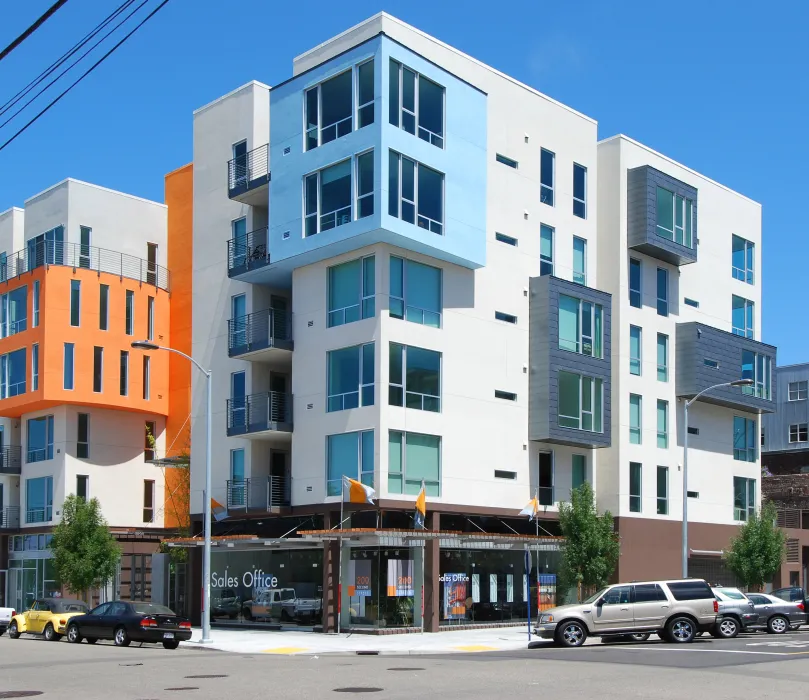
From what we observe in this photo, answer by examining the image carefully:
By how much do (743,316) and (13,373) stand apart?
35.0 meters

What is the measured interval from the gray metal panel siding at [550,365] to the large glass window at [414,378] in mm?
5314

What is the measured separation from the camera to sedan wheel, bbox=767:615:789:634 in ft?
119

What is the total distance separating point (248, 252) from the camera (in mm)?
44156

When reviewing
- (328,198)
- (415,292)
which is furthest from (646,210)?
(328,198)

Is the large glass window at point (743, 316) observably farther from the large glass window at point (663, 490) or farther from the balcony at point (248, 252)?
the balcony at point (248, 252)

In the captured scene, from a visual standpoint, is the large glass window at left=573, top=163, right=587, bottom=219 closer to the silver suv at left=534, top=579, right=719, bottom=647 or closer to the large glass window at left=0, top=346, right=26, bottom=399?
the silver suv at left=534, top=579, right=719, bottom=647

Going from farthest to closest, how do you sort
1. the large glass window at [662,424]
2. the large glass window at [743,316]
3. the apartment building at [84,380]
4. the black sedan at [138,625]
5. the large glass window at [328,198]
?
the large glass window at [743,316], the apartment building at [84,380], the large glass window at [662,424], the large glass window at [328,198], the black sedan at [138,625]

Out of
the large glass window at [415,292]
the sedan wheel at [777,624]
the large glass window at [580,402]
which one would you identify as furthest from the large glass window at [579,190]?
the sedan wheel at [777,624]

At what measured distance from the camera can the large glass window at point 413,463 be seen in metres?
38.2

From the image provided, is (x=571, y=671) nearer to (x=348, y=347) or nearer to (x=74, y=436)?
(x=348, y=347)

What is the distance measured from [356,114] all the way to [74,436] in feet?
72.9

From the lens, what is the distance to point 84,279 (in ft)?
169

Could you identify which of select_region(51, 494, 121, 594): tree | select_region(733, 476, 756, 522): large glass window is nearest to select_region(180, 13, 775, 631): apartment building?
select_region(733, 476, 756, 522): large glass window

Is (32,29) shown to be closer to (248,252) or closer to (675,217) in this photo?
(248,252)
